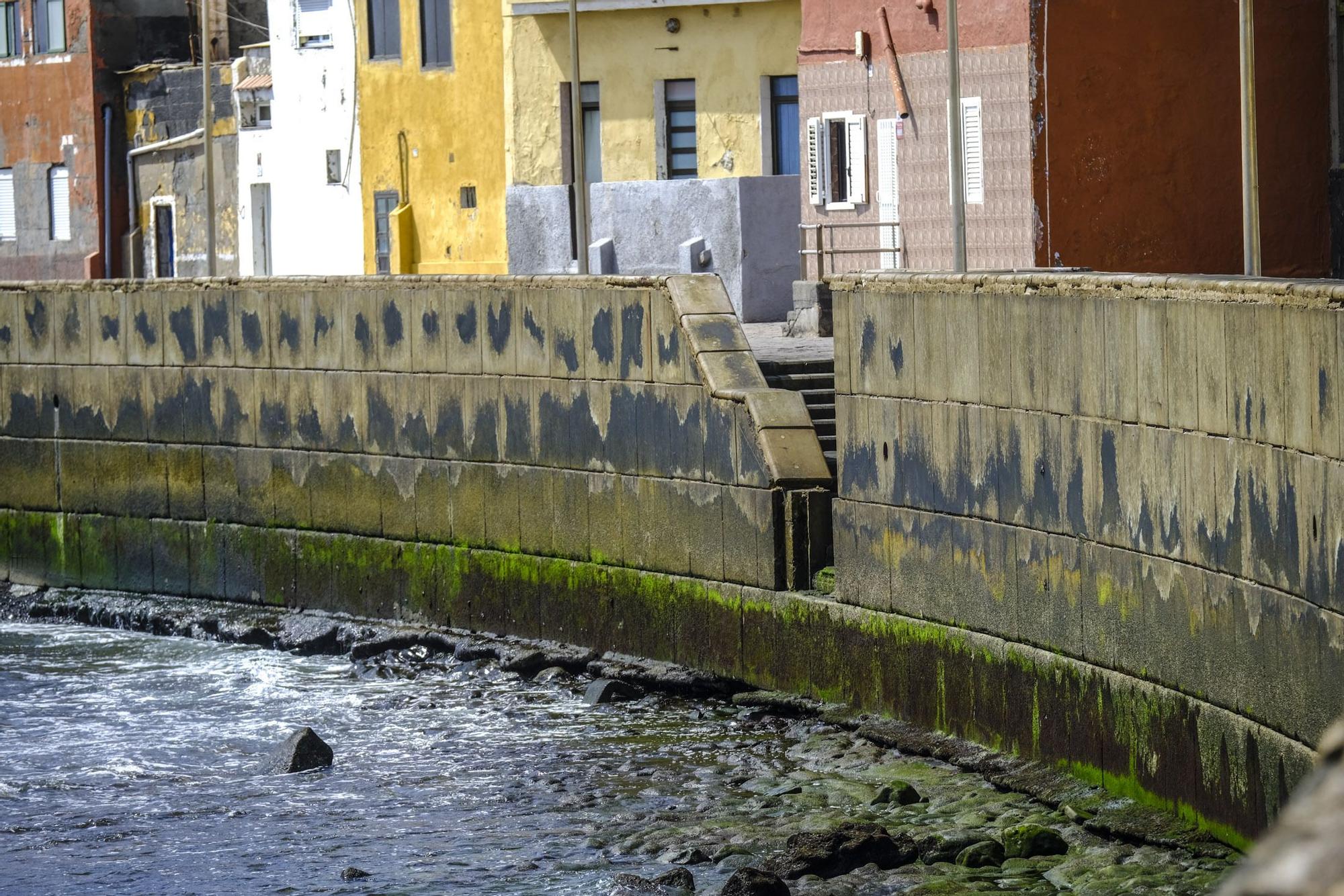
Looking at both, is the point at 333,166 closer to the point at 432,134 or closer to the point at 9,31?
the point at 432,134

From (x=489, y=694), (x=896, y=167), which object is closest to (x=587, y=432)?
(x=489, y=694)

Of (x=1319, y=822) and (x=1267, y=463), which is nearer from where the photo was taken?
(x=1319, y=822)

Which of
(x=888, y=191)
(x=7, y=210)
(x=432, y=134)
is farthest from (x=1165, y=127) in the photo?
(x=7, y=210)

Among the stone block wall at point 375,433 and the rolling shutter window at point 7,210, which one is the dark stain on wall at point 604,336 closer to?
the stone block wall at point 375,433

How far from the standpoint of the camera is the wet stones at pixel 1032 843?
9086 millimetres

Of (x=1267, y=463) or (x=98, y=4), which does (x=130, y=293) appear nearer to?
(x=1267, y=463)

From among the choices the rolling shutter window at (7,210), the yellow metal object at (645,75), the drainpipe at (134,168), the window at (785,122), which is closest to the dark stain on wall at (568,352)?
the yellow metal object at (645,75)

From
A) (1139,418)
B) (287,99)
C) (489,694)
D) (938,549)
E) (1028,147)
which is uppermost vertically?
(287,99)

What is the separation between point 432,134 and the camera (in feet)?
103

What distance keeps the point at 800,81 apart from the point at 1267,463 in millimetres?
15949

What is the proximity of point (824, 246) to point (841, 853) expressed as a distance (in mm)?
14886

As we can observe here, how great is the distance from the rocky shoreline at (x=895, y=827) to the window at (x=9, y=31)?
2924 centimetres

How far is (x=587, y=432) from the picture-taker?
14.7 meters

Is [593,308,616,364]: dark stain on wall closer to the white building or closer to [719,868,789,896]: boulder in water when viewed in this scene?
[719,868,789,896]: boulder in water
